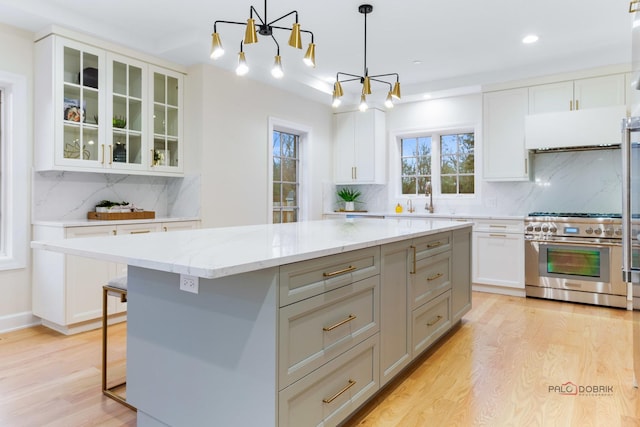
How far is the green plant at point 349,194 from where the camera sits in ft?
20.2

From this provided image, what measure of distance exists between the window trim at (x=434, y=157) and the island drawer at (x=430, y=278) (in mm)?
2701

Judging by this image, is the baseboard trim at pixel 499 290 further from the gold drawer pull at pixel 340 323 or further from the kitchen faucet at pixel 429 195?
the gold drawer pull at pixel 340 323

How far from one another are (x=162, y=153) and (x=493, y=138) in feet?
12.5

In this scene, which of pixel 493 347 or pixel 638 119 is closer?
pixel 638 119

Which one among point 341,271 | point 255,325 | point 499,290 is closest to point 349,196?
Answer: point 499,290

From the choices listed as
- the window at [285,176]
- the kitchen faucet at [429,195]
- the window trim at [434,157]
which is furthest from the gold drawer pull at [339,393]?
the window trim at [434,157]

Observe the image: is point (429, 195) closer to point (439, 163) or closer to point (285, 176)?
point (439, 163)

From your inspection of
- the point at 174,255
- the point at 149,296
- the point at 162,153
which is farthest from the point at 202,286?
the point at 162,153

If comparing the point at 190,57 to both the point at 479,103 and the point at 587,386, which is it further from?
the point at 587,386

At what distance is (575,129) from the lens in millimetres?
4230

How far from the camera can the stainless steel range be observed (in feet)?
13.0

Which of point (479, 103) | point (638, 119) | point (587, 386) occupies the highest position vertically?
point (479, 103)

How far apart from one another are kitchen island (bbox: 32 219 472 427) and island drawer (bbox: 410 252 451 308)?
343 millimetres

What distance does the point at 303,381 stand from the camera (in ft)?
5.07
